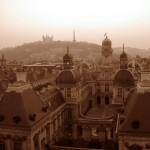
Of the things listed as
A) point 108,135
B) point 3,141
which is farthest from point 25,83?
point 108,135

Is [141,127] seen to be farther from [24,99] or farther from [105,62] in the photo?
[105,62]

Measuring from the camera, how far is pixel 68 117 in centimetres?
5538

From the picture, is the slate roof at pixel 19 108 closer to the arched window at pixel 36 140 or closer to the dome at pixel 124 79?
the arched window at pixel 36 140

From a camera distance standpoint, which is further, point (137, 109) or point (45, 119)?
point (45, 119)

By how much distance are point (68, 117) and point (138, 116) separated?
23798 millimetres

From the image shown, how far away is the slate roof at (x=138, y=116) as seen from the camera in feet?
108

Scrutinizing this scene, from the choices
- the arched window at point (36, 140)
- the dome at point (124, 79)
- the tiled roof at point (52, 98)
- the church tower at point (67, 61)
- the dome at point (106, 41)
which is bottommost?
the arched window at point (36, 140)

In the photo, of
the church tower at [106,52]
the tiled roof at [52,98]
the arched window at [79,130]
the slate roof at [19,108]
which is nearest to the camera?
the slate roof at [19,108]

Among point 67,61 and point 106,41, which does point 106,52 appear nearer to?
point 106,41

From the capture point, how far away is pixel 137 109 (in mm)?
34281

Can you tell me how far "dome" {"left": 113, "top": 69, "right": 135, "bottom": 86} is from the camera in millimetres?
54875

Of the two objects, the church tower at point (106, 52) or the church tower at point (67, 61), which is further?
the church tower at point (106, 52)

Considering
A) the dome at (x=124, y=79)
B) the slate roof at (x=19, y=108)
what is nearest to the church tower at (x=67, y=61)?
the dome at (x=124, y=79)

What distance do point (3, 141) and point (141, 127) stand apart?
18.5 metres
